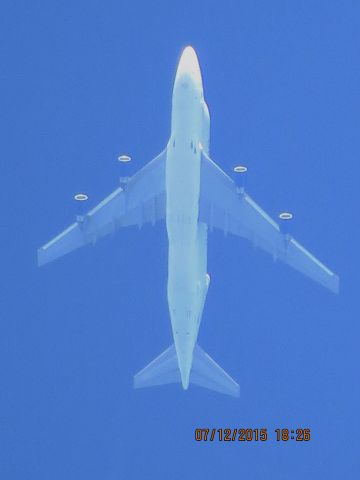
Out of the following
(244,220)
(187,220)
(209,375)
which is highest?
(244,220)

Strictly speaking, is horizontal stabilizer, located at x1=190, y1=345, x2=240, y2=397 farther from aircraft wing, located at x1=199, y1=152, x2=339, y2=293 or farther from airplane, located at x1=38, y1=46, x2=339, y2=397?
aircraft wing, located at x1=199, y1=152, x2=339, y2=293

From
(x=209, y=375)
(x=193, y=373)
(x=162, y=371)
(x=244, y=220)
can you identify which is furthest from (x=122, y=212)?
(x=209, y=375)

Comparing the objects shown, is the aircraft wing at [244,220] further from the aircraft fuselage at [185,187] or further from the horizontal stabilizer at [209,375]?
the horizontal stabilizer at [209,375]

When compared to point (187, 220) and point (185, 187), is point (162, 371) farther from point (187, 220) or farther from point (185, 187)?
point (185, 187)

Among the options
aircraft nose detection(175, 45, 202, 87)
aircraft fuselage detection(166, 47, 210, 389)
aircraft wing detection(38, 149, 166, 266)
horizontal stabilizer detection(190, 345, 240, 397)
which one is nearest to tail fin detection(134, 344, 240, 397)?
horizontal stabilizer detection(190, 345, 240, 397)

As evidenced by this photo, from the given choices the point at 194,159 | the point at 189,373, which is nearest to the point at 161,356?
the point at 189,373

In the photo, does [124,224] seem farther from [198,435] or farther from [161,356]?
[198,435]

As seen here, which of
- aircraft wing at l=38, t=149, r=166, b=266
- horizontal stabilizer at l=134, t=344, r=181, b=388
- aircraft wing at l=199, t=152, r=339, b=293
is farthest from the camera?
horizontal stabilizer at l=134, t=344, r=181, b=388
